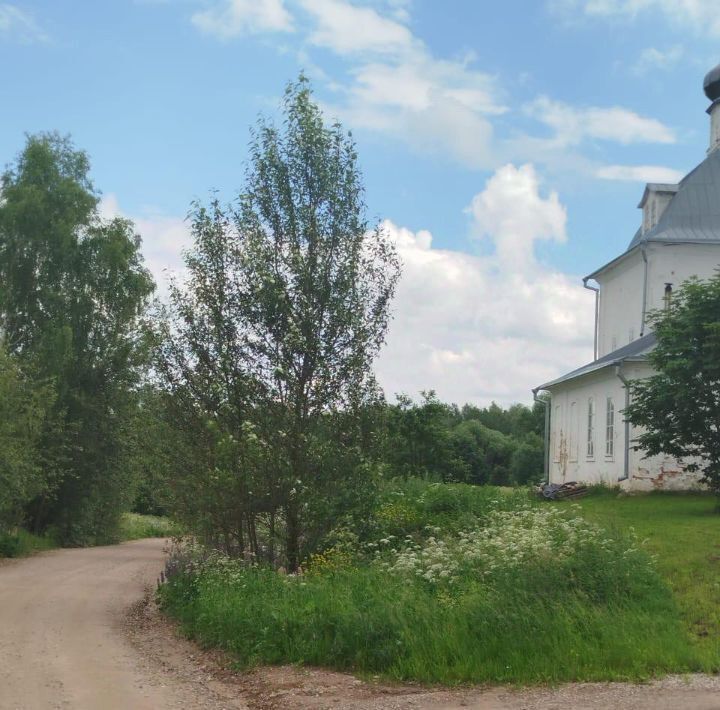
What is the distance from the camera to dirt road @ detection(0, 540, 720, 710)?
332 inches

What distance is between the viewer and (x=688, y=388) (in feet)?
70.5

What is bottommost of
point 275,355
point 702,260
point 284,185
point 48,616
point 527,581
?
point 48,616

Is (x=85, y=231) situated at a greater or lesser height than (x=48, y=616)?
greater

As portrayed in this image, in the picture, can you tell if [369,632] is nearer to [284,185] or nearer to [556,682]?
[556,682]

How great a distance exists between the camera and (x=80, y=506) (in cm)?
3688

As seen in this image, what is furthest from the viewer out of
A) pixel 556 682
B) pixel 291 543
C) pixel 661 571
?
pixel 291 543

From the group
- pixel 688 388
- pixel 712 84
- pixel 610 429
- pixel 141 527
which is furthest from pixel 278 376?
pixel 141 527

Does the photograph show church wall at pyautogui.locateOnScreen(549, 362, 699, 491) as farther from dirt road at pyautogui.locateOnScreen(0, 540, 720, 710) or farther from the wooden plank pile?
dirt road at pyautogui.locateOnScreen(0, 540, 720, 710)

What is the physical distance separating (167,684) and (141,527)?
38890 mm

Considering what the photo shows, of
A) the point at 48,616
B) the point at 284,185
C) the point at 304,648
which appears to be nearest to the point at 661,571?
the point at 304,648

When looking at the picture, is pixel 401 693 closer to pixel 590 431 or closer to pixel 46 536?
pixel 590 431

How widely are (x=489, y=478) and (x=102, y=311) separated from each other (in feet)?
152

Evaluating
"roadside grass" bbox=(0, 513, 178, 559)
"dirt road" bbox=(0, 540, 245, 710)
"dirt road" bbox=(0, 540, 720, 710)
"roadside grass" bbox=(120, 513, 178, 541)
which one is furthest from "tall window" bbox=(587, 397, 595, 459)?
"dirt road" bbox=(0, 540, 720, 710)

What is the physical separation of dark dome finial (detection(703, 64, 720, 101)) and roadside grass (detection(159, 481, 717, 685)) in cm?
2965
